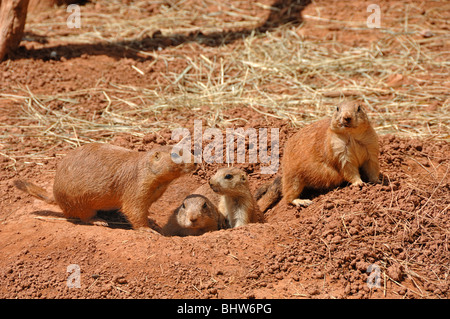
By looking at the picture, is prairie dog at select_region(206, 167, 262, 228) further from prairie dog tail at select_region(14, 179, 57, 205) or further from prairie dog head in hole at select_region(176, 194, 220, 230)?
prairie dog tail at select_region(14, 179, 57, 205)

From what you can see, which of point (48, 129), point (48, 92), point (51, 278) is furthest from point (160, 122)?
point (51, 278)

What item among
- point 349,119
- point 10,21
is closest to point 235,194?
point 349,119

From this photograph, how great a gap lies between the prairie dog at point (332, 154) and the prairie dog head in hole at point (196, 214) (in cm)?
106

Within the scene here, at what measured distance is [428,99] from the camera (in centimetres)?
876

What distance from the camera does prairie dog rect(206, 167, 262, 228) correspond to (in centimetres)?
617

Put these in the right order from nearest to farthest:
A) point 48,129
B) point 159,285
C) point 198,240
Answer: point 159,285 → point 198,240 → point 48,129

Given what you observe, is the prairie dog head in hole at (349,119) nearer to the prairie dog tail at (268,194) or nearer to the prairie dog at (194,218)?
the prairie dog tail at (268,194)

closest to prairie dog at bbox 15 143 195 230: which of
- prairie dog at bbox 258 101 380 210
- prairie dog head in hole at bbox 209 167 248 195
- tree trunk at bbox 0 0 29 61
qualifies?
prairie dog head in hole at bbox 209 167 248 195

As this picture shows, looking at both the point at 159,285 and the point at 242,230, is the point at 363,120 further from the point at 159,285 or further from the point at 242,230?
the point at 159,285

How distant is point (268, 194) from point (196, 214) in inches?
59.4

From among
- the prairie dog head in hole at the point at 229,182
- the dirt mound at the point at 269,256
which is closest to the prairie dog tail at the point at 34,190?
the dirt mound at the point at 269,256

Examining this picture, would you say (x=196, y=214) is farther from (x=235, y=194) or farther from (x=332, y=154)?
(x=332, y=154)

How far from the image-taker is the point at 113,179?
5852mm

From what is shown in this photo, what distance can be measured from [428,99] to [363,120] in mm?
3717
